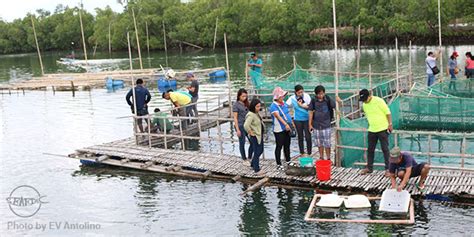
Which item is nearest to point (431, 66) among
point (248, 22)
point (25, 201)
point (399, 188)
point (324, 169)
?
point (324, 169)

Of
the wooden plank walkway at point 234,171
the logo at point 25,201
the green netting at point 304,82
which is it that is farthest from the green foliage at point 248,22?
the logo at point 25,201

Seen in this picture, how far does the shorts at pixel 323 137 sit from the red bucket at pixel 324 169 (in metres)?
0.65

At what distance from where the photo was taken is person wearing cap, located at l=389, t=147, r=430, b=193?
1053cm

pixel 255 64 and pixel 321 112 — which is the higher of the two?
pixel 255 64

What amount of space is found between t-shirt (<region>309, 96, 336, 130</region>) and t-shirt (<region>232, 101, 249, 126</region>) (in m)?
1.69

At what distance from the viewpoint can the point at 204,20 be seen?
289 feet

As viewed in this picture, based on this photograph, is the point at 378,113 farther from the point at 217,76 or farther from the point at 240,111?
the point at 217,76

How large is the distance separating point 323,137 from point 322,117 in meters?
0.47

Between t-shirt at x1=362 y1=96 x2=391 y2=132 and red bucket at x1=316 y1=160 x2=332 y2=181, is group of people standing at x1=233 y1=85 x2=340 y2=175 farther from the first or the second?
t-shirt at x1=362 y1=96 x2=391 y2=132

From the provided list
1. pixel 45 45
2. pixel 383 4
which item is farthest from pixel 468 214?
pixel 45 45

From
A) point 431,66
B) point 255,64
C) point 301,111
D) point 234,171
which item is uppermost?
point 255,64

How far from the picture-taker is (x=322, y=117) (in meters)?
12.4

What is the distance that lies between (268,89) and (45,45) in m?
107

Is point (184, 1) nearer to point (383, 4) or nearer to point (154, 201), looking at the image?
point (383, 4)
